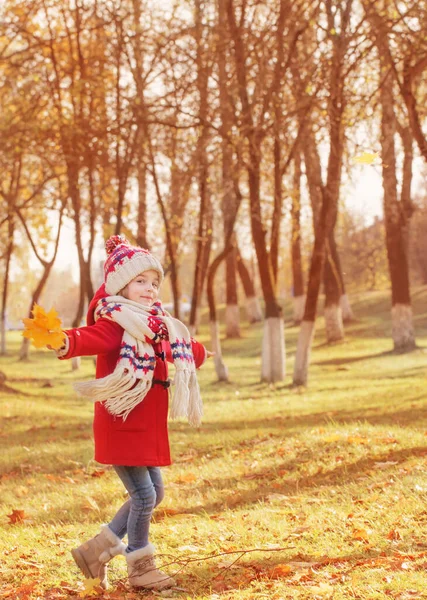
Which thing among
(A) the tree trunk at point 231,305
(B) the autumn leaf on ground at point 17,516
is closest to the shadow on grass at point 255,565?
(B) the autumn leaf on ground at point 17,516

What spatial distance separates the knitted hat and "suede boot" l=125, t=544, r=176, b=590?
1.46 m

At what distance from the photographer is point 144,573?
185 inches

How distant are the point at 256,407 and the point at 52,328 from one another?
1037 centimetres

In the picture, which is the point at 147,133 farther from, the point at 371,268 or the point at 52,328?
the point at 371,268

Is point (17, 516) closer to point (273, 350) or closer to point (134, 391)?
point (134, 391)

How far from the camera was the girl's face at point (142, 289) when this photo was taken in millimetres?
4785

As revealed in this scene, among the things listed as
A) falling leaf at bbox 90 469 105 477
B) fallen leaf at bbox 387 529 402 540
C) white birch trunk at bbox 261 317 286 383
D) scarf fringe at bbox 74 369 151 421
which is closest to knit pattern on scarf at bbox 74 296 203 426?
scarf fringe at bbox 74 369 151 421

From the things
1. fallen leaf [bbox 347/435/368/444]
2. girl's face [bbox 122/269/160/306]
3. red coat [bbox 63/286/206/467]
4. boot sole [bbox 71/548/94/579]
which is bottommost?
fallen leaf [bbox 347/435/368/444]

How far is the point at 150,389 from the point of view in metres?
4.71

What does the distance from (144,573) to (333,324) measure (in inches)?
933

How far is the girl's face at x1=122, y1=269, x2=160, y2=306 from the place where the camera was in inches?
188

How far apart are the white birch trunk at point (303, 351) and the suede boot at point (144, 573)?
12064mm

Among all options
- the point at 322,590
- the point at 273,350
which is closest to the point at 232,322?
the point at 273,350

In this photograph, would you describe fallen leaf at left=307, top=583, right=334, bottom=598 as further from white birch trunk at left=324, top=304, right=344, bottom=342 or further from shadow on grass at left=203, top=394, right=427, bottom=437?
white birch trunk at left=324, top=304, right=344, bottom=342
